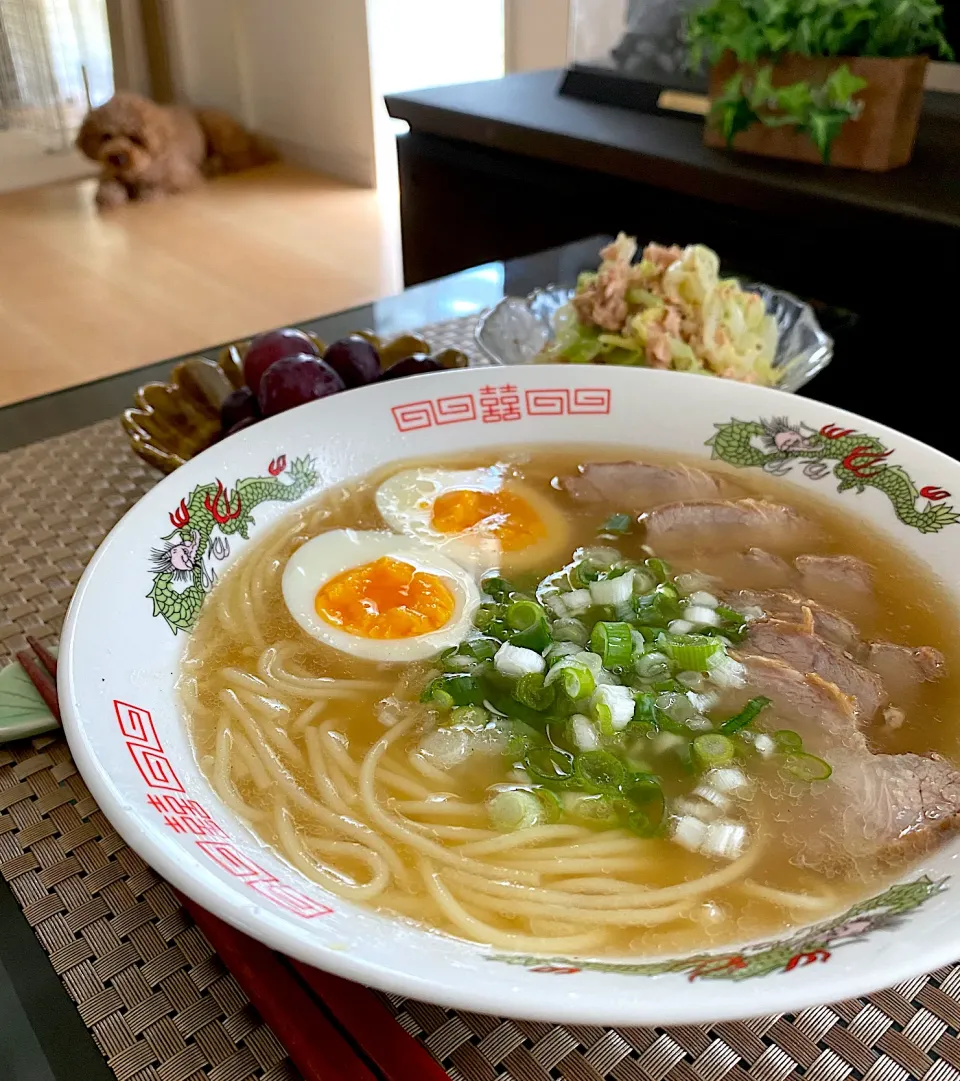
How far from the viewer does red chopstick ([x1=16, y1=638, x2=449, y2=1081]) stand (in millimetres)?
731

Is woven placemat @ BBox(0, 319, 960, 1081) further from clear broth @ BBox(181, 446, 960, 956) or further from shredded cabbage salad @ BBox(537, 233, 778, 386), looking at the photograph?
shredded cabbage salad @ BBox(537, 233, 778, 386)

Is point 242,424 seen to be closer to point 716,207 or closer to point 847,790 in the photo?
point 847,790

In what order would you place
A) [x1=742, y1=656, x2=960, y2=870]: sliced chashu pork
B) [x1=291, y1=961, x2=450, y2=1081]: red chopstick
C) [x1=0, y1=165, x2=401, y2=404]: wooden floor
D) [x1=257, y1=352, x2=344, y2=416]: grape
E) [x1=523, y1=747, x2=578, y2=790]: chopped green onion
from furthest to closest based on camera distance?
[x1=0, y1=165, x2=401, y2=404]: wooden floor
[x1=257, y1=352, x2=344, y2=416]: grape
[x1=523, y1=747, x2=578, y2=790]: chopped green onion
[x1=742, y1=656, x2=960, y2=870]: sliced chashu pork
[x1=291, y1=961, x2=450, y2=1081]: red chopstick

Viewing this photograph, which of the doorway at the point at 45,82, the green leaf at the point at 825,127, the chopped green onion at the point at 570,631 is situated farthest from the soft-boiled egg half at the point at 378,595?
the doorway at the point at 45,82

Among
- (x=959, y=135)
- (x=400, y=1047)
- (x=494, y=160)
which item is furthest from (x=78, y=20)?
(x=400, y=1047)

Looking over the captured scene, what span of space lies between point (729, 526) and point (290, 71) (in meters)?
5.91

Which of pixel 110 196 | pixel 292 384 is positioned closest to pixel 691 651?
pixel 292 384

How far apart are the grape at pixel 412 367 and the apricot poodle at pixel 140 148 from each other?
4.78 metres

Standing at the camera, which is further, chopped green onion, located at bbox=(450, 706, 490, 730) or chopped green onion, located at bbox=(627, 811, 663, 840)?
chopped green onion, located at bbox=(450, 706, 490, 730)

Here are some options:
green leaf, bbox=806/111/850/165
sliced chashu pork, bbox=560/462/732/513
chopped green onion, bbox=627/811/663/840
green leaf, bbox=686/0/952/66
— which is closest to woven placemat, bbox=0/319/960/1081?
chopped green onion, bbox=627/811/663/840

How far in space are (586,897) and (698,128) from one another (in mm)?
2549

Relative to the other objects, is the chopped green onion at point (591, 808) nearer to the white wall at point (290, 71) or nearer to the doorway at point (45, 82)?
the white wall at point (290, 71)

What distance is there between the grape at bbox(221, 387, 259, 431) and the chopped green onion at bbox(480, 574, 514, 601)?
48 centimetres

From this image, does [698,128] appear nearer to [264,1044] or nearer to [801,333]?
[801,333]
